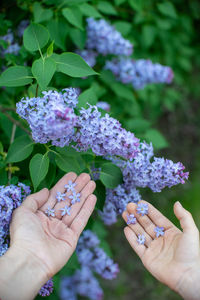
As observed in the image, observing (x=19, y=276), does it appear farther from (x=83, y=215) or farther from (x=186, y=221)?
(x=186, y=221)

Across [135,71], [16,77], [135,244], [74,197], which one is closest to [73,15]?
[16,77]

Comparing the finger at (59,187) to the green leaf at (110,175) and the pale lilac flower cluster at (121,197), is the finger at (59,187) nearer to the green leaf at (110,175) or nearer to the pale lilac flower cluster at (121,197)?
the green leaf at (110,175)

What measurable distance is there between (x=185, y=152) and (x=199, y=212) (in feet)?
3.24

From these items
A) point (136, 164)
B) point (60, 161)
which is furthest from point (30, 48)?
point (136, 164)

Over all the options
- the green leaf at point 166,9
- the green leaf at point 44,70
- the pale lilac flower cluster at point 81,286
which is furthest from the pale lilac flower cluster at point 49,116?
the green leaf at point 166,9

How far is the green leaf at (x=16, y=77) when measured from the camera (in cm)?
175

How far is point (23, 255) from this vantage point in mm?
1773

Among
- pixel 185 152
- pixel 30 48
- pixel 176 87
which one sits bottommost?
pixel 185 152

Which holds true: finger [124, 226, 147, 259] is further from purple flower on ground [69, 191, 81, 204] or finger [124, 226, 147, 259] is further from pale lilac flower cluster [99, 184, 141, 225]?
purple flower on ground [69, 191, 81, 204]

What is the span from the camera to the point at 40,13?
2309mm

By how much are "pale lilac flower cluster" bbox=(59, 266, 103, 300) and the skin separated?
1.42m

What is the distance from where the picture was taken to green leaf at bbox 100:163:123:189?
2003 millimetres

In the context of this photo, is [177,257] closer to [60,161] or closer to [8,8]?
[60,161]

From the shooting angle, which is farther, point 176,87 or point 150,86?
point 176,87
